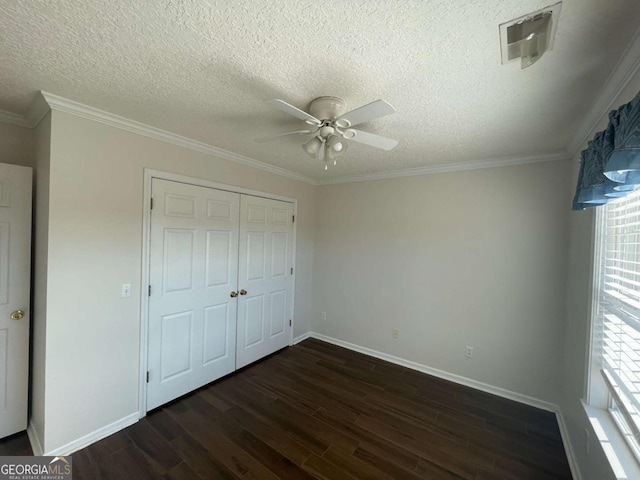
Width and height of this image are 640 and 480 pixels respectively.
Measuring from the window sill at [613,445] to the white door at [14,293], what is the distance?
3.59 meters

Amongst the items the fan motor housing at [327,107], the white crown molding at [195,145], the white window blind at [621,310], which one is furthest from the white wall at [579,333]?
the fan motor housing at [327,107]

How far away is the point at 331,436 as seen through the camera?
6.54ft

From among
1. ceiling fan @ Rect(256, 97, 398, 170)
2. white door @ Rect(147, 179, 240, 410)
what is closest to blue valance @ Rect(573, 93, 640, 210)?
ceiling fan @ Rect(256, 97, 398, 170)

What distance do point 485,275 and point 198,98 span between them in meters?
3.07

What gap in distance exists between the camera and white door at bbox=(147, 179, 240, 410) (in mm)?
2219

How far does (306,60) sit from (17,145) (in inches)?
93.5

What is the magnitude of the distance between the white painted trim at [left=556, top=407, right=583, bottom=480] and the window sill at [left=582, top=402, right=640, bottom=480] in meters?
0.48

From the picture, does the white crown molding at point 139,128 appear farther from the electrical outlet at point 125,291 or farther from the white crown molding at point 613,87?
the white crown molding at point 613,87

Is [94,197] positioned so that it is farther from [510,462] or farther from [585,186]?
[510,462]

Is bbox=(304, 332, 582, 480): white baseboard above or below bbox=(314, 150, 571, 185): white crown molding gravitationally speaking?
below

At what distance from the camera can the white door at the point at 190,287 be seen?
2219 millimetres

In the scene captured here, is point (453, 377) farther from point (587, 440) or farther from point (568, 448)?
point (587, 440)

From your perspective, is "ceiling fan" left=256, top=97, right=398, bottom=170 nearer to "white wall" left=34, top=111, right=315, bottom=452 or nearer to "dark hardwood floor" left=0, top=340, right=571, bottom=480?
"white wall" left=34, top=111, right=315, bottom=452

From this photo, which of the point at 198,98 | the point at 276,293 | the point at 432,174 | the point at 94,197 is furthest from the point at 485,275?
the point at 94,197
